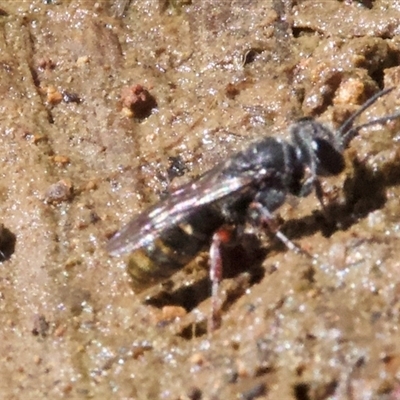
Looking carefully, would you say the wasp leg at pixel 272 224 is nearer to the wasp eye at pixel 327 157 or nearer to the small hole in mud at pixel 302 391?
the wasp eye at pixel 327 157

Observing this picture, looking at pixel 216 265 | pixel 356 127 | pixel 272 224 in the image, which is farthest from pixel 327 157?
pixel 216 265

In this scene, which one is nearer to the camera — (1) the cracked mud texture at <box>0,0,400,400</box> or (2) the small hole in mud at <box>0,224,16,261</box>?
(1) the cracked mud texture at <box>0,0,400,400</box>

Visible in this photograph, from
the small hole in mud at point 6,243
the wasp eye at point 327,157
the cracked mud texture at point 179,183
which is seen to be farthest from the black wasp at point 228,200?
the small hole in mud at point 6,243

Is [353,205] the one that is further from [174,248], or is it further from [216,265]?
[174,248]

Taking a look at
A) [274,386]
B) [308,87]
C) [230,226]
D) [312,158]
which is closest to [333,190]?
[312,158]

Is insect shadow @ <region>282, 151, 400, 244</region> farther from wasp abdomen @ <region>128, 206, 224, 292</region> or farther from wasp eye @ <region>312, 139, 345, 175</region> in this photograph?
wasp abdomen @ <region>128, 206, 224, 292</region>

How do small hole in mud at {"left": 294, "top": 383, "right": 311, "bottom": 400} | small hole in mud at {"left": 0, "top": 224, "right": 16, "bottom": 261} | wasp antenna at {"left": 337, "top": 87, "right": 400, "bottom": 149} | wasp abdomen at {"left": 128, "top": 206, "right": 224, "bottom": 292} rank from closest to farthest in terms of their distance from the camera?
1. small hole in mud at {"left": 294, "top": 383, "right": 311, "bottom": 400}
2. wasp abdomen at {"left": 128, "top": 206, "right": 224, "bottom": 292}
3. wasp antenna at {"left": 337, "top": 87, "right": 400, "bottom": 149}
4. small hole in mud at {"left": 0, "top": 224, "right": 16, "bottom": 261}

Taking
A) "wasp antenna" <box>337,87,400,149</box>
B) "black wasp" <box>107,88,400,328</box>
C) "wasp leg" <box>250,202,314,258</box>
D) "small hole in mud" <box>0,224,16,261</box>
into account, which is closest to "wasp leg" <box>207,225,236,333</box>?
"black wasp" <box>107,88,400,328</box>
